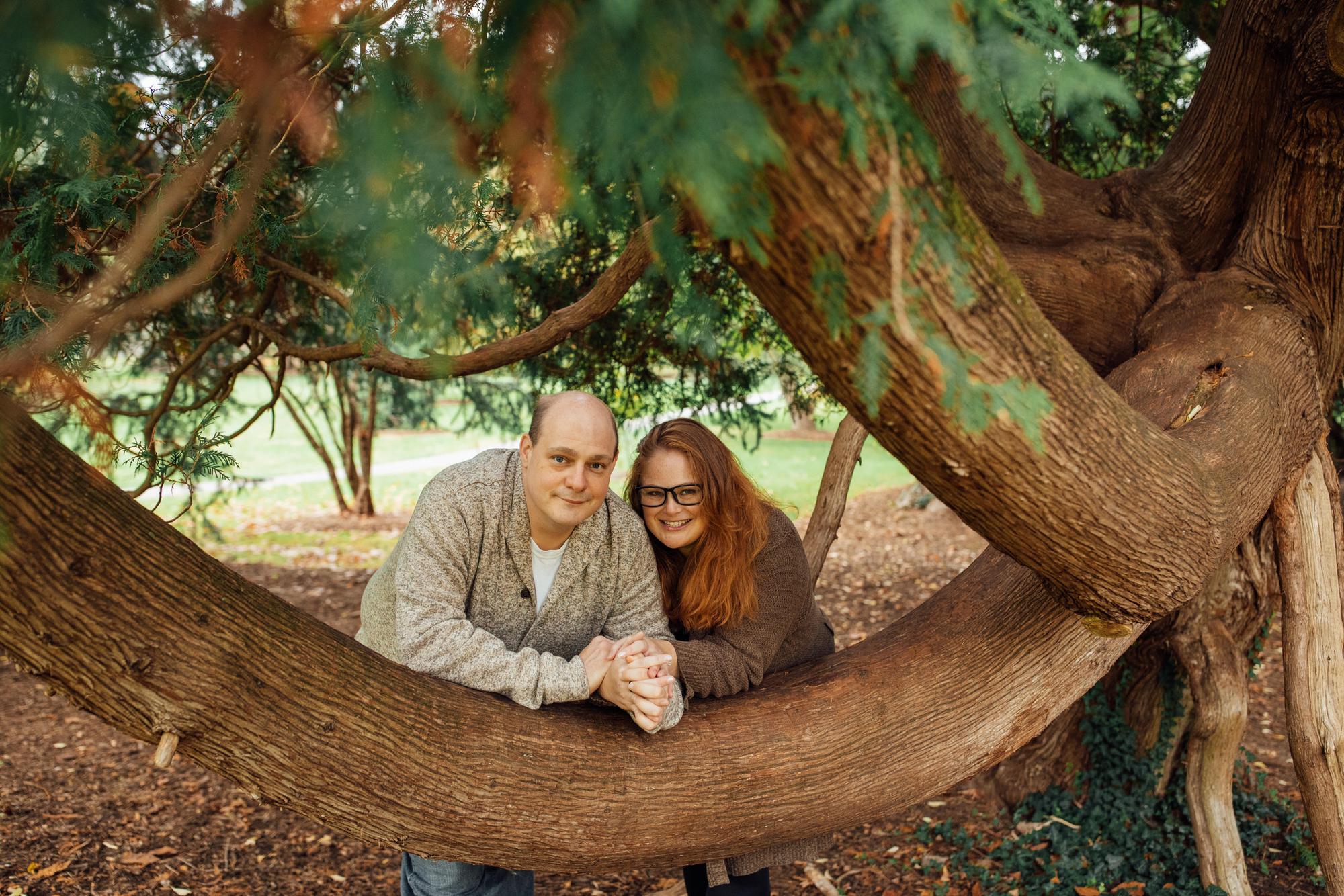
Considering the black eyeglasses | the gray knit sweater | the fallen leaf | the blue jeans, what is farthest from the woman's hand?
the fallen leaf

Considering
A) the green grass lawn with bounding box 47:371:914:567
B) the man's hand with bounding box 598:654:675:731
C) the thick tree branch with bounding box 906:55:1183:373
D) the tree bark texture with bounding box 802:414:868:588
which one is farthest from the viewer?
the green grass lawn with bounding box 47:371:914:567

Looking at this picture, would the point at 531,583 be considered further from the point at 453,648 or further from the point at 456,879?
the point at 456,879

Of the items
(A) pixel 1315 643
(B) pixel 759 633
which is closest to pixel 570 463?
(B) pixel 759 633

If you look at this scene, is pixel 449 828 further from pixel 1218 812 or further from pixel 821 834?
pixel 1218 812

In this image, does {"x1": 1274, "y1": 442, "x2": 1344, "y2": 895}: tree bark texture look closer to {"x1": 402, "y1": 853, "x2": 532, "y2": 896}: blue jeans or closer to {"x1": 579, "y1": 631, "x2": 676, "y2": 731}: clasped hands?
{"x1": 579, "y1": 631, "x2": 676, "y2": 731}: clasped hands

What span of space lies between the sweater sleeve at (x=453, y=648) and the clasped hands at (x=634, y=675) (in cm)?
5

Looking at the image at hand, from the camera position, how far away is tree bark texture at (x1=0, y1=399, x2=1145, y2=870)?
6.97ft

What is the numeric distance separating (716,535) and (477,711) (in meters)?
0.96

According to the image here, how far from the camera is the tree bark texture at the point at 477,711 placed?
2125 millimetres

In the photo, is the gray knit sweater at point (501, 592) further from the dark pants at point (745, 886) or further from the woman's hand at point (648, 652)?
the dark pants at point (745, 886)

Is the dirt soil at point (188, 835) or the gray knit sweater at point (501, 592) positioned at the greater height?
the gray knit sweater at point (501, 592)

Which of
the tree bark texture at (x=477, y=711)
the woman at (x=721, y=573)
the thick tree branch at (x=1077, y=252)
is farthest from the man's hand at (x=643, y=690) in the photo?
the thick tree branch at (x=1077, y=252)

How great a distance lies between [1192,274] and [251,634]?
3.51m

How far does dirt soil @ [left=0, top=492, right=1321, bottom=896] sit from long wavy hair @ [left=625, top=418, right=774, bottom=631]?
5.73ft
